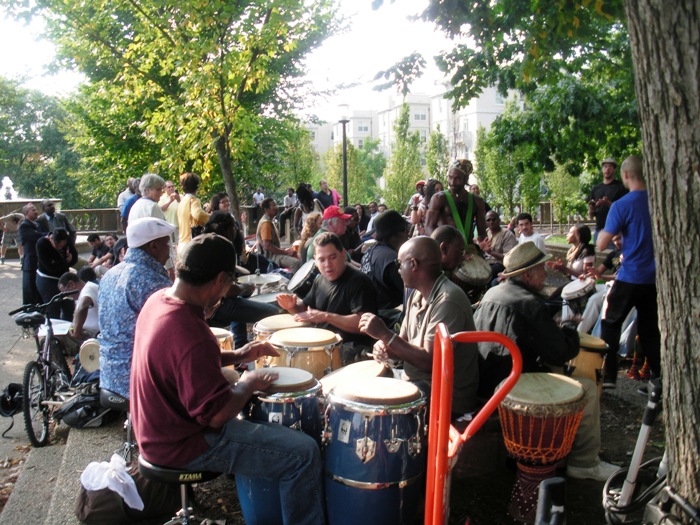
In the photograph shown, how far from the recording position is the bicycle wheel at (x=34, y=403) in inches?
235

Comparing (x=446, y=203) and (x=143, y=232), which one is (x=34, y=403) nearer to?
(x=143, y=232)

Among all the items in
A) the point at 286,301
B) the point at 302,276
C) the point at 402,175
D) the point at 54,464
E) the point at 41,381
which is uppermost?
the point at 402,175

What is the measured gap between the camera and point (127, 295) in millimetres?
4316

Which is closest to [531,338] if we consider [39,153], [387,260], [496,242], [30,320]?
[387,260]

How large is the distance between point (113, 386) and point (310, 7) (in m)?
7.63

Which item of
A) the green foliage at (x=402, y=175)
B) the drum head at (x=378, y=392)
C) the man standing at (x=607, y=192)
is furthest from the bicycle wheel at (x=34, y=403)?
the green foliage at (x=402, y=175)

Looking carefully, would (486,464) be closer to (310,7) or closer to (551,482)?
(551,482)

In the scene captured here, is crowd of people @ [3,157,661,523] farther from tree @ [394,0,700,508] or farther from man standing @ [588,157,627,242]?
man standing @ [588,157,627,242]

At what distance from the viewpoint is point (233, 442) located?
10.8 feet

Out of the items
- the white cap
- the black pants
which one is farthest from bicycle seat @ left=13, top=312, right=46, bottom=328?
the black pants

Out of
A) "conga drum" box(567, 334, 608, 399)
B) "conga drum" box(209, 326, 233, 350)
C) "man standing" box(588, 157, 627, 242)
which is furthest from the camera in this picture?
"man standing" box(588, 157, 627, 242)

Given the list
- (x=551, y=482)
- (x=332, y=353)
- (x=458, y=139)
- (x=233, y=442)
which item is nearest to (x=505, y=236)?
(x=332, y=353)

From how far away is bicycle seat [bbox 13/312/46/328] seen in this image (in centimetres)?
643

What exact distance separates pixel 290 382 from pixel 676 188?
2135 mm
